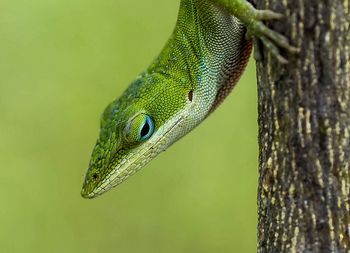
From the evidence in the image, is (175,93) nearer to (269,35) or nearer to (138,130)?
(138,130)

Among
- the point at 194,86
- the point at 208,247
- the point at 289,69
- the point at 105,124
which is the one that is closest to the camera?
the point at 289,69

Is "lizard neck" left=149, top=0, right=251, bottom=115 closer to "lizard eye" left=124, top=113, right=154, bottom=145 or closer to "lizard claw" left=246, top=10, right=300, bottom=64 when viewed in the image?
"lizard eye" left=124, top=113, right=154, bottom=145

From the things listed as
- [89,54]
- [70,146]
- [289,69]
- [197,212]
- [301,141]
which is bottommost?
[301,141]

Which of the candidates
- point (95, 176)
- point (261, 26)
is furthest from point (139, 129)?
point (261, 26)

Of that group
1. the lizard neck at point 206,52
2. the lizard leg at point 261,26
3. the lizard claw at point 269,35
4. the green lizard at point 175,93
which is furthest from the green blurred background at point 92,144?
the lizard claw at point 269,35

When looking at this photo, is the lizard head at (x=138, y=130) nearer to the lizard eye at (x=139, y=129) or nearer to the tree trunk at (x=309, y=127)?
the lizard eye at (x=139, y=129)

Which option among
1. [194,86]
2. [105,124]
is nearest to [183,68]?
[194,86]

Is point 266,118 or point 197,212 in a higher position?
point 197,212

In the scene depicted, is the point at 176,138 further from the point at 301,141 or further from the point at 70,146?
the point at 70,146
